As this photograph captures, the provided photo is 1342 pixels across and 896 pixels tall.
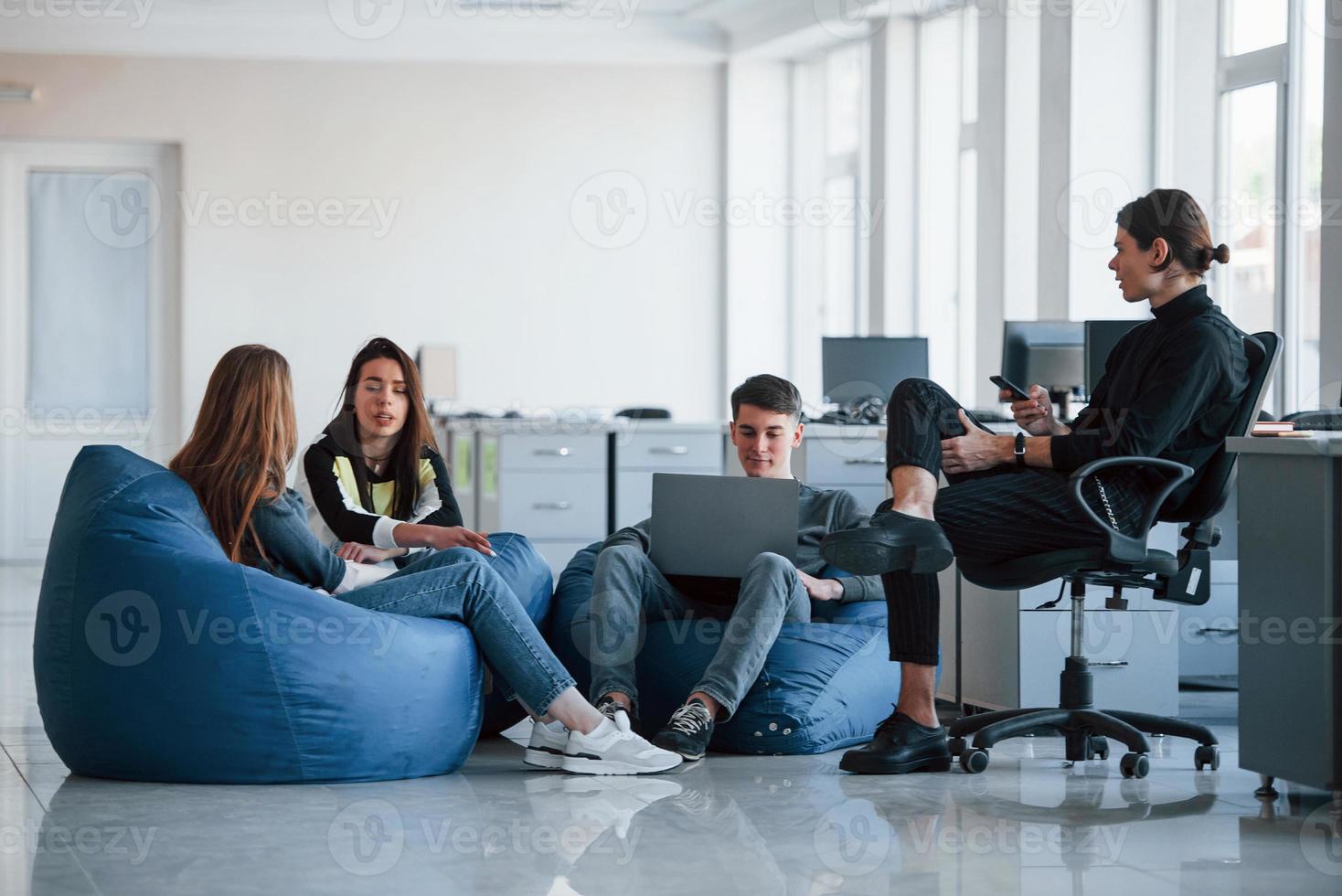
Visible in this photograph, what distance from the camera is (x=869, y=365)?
19.4ft

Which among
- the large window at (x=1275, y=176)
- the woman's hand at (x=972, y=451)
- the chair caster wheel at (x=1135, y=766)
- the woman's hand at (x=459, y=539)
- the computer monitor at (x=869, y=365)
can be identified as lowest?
the chair caster wheel at (x=1135, y=766)

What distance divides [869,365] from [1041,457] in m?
2.69


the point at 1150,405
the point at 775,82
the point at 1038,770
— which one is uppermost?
the point at 775,82

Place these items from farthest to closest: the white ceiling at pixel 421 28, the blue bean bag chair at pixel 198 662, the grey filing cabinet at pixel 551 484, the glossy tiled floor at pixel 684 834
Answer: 1. the white ceiling at pixel 421 28
2. the grey filing cabinet at pixel 551 484
3. the blue bean bag chair at pixel 198 662
4. the glossy tiled floor at pixel 684 834

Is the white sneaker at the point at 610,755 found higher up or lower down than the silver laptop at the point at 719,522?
lower down

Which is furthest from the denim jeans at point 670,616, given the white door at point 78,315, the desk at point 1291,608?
the white door at point 78,315

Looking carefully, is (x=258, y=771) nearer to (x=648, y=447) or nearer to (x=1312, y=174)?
(x=648, y=447)

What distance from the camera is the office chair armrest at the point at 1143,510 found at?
3070 millimetres

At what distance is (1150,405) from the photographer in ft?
10.3

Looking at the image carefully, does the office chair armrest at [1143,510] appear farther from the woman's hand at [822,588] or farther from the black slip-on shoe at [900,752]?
the woman's hand at [822,588]

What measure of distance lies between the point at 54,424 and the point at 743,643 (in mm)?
6853

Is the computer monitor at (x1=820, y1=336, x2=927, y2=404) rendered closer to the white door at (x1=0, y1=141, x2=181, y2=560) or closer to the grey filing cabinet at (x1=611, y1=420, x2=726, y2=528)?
the grey filing cabinet at (x1=611, y1=420, x2=726, y2=528)

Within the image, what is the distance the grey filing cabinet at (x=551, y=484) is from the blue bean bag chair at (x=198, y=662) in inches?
143

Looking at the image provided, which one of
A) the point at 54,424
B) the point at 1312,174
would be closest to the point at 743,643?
the point at 1312,174
